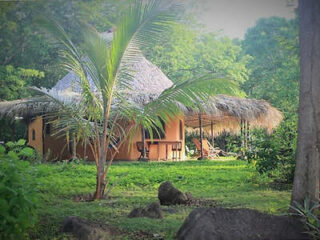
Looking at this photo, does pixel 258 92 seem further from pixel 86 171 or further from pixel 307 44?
pixel 307 44

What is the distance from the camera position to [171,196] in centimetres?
604

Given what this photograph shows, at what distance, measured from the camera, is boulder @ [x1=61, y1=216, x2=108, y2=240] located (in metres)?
3.77

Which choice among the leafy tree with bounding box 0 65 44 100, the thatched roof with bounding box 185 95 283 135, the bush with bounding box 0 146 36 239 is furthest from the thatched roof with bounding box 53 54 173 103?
the bush with bounding box 0 146 36 239

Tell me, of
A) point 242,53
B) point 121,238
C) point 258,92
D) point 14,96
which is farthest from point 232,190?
point 242,53

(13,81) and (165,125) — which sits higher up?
(13,81)

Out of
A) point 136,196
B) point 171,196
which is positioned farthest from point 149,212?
point 136,196

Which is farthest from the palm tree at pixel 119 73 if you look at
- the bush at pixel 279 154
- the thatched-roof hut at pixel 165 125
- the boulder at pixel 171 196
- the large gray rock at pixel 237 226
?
the thatched-roof hut at pixel 165 125

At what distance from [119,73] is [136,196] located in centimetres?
193

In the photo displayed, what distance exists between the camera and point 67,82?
685 inches

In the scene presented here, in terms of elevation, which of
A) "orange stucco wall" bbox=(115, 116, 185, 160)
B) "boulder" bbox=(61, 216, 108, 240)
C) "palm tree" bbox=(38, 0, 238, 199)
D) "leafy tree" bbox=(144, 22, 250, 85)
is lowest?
"boulder" bbox=(61, 216, 108, 240)

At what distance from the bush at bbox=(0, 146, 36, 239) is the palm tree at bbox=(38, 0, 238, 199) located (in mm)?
2946

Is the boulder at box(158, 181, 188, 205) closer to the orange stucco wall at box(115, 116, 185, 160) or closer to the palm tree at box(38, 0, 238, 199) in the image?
the palm tree at box(38, 0, 238, 199)

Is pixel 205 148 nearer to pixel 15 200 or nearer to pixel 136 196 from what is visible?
pixel 136 196

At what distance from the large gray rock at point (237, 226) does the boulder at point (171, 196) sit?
2197 millimetres
